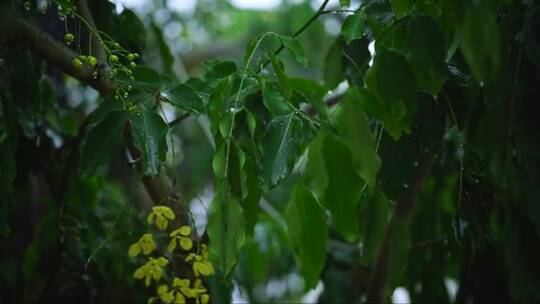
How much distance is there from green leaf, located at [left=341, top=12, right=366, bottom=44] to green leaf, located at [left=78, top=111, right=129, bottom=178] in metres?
0.34

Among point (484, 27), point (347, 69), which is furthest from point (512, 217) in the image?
point (347, 69)

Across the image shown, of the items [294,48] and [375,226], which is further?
[294,48]

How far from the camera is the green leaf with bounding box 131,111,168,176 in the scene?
2.90ft

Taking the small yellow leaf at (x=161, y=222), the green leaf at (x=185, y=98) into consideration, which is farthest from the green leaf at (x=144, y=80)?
the small yellow leaf at (x=161, y=222)

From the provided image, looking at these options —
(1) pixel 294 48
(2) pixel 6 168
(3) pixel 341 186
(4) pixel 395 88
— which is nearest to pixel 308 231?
(3) pixel 341 186

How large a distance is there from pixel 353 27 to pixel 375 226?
1.35 ft

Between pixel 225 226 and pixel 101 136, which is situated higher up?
pixel 101 136

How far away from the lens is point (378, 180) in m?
0.94

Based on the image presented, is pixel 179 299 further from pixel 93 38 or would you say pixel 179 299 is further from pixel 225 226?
pixel 93 38

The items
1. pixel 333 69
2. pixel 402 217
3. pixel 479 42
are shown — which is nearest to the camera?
pixel 479 42

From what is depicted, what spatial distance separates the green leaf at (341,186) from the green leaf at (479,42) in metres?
0.15

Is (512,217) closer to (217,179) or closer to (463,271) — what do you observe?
(217,179)

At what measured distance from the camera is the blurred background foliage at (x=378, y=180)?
2.11 feet

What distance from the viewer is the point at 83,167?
0.94m
